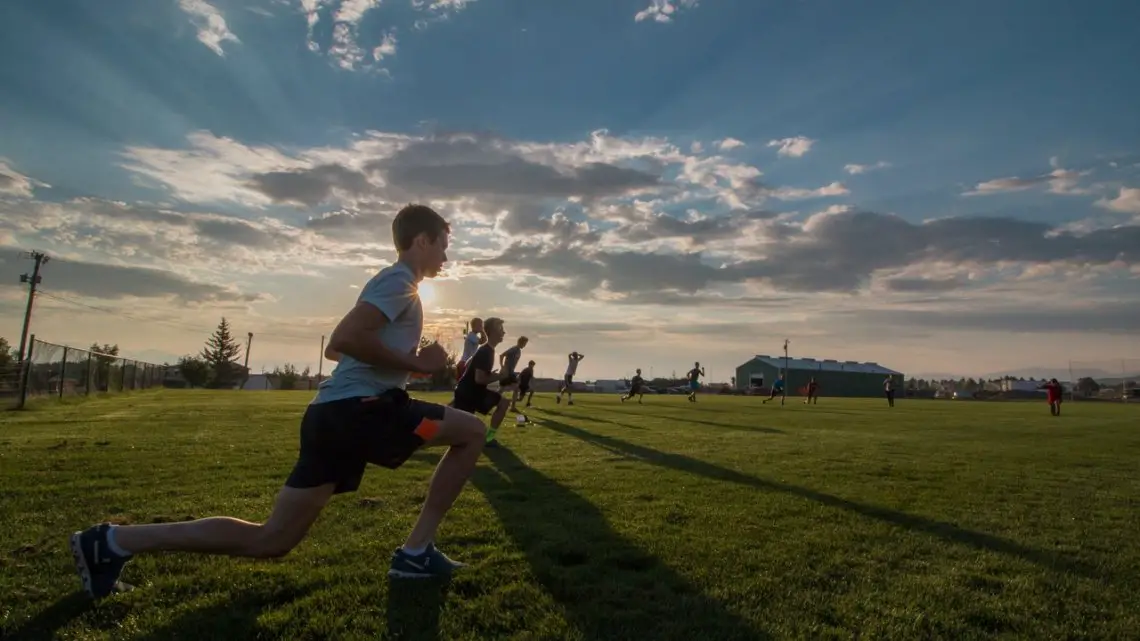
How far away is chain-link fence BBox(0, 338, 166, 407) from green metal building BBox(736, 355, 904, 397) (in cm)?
8134

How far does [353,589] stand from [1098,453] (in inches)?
555

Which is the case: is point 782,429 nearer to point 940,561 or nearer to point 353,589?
point 940,561

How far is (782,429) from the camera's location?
16.8 meters

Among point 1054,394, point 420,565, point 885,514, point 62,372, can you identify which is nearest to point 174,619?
point 420,565

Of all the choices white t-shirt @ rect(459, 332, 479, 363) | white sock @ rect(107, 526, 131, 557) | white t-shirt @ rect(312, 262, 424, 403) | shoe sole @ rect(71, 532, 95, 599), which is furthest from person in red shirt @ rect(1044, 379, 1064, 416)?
shoe sole @ rect(71, 532, 95, 599)

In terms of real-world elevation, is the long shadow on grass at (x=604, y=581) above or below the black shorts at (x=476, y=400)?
below

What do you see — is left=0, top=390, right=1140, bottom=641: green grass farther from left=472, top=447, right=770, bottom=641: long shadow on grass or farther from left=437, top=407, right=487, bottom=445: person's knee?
left=437, top=407, right=487, bottom=445: person's knee

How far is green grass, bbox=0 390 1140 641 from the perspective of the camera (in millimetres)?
3279

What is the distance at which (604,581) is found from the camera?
3.90 meters

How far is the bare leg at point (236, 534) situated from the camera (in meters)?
3.38

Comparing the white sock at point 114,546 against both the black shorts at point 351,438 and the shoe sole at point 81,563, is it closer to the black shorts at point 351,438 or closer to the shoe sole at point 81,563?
the shoe sole at point 81,563

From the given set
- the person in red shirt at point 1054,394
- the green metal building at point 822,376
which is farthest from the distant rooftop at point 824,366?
the person in red shirt at point 1054,394

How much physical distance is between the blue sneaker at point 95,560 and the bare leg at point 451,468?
145cm

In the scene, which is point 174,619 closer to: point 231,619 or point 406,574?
point 231,619
